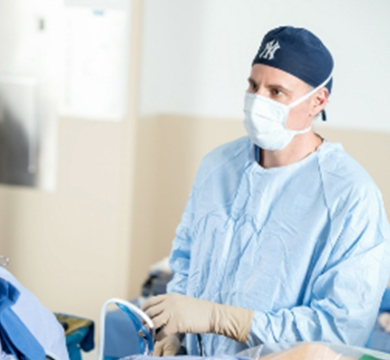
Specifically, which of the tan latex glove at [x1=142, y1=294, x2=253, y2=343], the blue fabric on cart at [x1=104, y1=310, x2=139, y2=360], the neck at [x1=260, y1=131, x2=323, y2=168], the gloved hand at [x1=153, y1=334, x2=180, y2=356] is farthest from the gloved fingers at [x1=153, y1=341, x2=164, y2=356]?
the blue fabric on cart at [x1=104, y1=310, x2=139, y2=360]

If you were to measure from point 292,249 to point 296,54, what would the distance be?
45cm

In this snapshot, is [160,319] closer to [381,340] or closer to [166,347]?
[166,347]

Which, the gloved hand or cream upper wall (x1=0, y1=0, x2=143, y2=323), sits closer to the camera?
A: the gloved hand

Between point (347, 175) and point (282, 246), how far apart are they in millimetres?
218

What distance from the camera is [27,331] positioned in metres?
1.14

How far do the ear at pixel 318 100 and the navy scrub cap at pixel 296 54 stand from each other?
3cm

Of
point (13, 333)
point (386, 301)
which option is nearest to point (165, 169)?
point (386, 301)

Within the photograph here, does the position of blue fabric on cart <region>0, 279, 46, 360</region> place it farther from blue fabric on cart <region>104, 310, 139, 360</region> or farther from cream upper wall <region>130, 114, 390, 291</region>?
cream upper wall <region>130, 114, 390, 291</region>

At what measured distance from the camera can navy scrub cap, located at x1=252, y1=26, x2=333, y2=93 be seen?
140 centimetres

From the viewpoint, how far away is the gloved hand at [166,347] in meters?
1.47

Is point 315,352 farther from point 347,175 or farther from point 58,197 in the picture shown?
point 58,197

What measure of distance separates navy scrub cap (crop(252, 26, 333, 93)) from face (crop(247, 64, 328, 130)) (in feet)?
0.05

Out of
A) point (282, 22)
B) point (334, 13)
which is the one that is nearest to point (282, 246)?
point (282, 22)

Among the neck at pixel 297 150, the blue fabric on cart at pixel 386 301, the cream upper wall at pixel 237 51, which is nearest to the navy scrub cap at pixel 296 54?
the neck at pixel 297 150
